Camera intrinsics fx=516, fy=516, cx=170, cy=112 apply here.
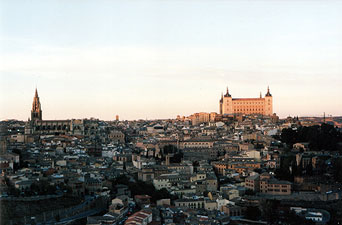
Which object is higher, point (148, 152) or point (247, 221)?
point (148, 152)

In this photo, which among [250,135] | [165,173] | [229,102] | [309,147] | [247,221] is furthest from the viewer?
[229,102]

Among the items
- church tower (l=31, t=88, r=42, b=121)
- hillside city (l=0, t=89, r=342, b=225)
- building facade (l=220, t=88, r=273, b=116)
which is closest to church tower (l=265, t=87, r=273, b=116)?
building facade (l=220, t=88, r=273, b=116)

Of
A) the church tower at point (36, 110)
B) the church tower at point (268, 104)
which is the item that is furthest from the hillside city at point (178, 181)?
the church tower at point (268, 104)

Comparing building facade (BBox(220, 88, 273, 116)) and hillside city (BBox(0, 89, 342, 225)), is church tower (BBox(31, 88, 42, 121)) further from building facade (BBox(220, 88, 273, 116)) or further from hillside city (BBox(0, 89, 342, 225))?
building facade (BBox(220, 88, 273, 116))

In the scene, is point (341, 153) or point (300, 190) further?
point (341, 153)

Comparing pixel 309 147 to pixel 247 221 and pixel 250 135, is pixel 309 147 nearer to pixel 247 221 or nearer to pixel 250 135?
pixel 250 135

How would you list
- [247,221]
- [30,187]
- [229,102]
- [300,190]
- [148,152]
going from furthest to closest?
[229,102] < [148,152] < [300,190] < [30,187] < [247,221]

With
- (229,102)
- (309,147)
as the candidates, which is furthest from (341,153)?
(229,102)
